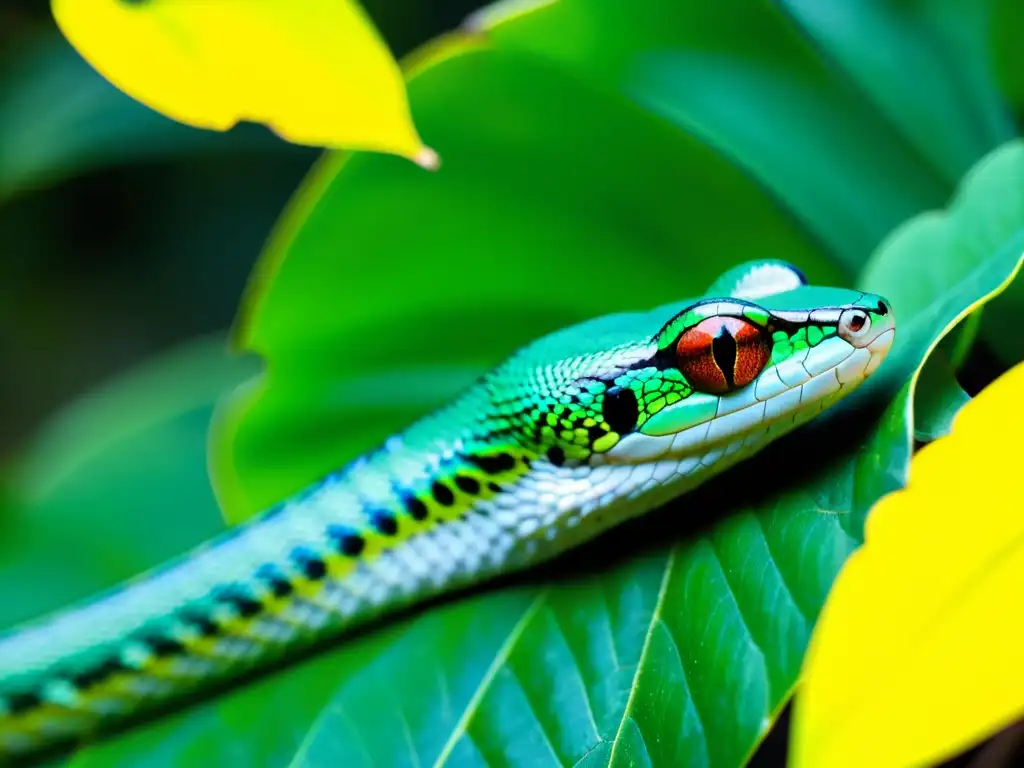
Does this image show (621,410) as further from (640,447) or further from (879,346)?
(879,346)

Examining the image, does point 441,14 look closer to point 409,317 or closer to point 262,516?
point 409,317

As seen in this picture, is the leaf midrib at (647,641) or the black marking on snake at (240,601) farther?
the black marking on snake at (240,601)

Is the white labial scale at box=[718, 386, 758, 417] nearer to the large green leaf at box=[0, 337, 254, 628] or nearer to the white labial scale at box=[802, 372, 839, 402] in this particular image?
the white labial scale at box=[802, 372, 839, 402]

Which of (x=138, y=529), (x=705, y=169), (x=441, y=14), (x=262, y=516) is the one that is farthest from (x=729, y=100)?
(x=441, y=14)

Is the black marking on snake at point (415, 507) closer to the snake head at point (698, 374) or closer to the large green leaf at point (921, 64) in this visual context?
the snake head at point (698, 374)

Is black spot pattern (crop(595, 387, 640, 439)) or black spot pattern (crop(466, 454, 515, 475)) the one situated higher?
black spot pattern (crop(466, 454, 515, 475))

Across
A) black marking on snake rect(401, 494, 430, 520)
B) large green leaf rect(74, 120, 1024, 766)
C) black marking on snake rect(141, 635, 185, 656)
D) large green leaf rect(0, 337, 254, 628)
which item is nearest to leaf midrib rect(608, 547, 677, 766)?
large green leaf rect(74, 120, 1024, 766)

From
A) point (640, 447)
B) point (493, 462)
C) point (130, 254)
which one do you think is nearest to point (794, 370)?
point (640, 447)

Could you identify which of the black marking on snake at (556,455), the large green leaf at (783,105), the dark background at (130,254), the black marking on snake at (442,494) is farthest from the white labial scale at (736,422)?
the dark background at (130,254)
